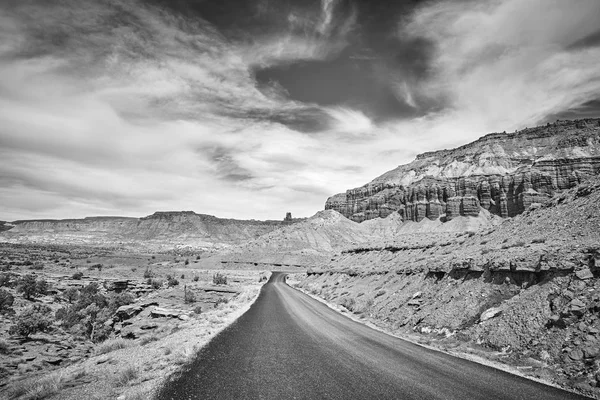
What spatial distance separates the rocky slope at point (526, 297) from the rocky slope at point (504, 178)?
133666 millimetres

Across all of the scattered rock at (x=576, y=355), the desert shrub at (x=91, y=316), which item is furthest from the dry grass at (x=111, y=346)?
the scattered rock at (x=576, y=355)

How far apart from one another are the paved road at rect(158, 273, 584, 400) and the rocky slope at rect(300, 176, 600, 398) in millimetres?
1958

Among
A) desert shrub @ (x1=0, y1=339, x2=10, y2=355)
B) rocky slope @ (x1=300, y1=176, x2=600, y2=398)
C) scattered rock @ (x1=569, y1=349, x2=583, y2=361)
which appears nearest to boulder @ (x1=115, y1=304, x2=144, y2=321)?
desert shrub @ (x1=0, y1=339, x2=10, y2=355)

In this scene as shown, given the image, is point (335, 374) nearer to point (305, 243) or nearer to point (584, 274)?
point (584, 274)

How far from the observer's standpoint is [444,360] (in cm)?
998

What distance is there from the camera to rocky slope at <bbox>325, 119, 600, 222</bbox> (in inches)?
5413

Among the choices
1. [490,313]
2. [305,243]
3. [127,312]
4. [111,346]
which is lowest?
[127,312]

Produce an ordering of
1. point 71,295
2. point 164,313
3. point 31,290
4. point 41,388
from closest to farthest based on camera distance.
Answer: point 41,388 → point 164,313 → point 31,290 → point 71,295

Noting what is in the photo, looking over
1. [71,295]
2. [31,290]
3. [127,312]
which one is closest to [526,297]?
[127,312]

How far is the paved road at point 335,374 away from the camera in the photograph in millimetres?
6941

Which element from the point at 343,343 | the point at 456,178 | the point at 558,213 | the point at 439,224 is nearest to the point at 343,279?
the point at 558,213

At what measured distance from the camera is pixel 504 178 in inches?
6019

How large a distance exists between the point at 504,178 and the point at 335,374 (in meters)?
177

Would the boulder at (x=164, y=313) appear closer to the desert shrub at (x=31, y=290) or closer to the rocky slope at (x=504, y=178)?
the desert shrub at (x=31, y=290)
